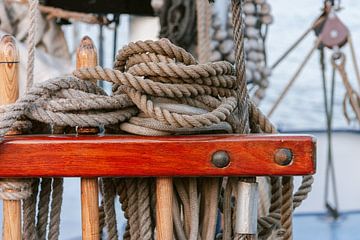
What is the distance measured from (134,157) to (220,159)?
0.14 meters

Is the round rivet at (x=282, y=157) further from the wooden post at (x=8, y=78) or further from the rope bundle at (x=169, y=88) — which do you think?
the wooden post at (x=8, y=78)

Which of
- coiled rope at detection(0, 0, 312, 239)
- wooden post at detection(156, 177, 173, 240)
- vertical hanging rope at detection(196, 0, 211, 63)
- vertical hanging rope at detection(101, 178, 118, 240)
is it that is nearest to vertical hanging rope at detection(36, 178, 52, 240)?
coiled rope at detection(0, 0, 312, 239)

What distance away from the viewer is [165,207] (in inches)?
57.4

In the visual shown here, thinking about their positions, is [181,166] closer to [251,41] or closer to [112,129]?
[112,129]

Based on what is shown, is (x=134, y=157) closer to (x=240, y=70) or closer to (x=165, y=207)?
(x=165, y=207)

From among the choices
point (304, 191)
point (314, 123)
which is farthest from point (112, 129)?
point (314, 123)

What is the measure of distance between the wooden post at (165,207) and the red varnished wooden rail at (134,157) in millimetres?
40

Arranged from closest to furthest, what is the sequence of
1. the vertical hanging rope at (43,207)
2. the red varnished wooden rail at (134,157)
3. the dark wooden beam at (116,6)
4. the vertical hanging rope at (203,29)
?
the red varnished wooden rail at (134,157), the vertical hanging rope at (43,207), the vertical hanging rope at (203,29), the dark wooden beam at (116,6)

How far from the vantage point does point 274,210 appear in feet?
5.55

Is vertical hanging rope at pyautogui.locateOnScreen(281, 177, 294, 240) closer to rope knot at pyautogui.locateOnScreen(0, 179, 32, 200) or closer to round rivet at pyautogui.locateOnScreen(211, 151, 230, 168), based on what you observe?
round rivet at pyautogui.locateOnScreen(211, 151, 230, 168)

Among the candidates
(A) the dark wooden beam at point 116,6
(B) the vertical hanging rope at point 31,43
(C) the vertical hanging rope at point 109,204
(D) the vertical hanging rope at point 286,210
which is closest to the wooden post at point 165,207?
(C) the vertical hanging rope at point 109,204

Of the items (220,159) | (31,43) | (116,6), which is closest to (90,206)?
(220,159)

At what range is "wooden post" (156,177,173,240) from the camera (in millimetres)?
1454

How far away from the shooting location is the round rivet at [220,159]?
55.7 inches
